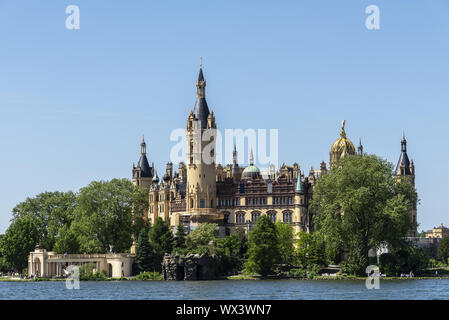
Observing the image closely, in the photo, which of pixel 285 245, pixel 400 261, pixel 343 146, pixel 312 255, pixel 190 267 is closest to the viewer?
pixel 400 261

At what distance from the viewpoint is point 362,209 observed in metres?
90.6

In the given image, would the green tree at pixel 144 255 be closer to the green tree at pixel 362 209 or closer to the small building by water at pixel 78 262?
the small building by water at pixel 78 262

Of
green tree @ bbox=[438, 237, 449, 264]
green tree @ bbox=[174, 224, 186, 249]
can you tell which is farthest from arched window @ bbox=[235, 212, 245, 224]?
green tree @ bbox=[438, 237, 449, 264]

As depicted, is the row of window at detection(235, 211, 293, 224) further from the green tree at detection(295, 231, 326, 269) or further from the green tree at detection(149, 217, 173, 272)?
the green tree at detection(149, 217, 173, 272)

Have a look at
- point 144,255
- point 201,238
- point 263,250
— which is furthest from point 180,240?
point 263,250

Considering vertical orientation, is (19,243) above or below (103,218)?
below

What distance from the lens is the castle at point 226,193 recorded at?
136 metres

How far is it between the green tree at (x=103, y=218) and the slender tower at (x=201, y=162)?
14.4 metres

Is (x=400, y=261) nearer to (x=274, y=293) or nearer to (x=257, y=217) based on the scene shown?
(x=274, y=293)

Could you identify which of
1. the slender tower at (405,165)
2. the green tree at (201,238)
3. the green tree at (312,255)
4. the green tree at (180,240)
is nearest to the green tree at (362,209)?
the green tree at (312,255)

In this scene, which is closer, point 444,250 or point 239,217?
point 444,250

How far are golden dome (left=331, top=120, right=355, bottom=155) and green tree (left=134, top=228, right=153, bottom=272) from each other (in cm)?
4423

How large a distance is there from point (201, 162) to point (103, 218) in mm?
22306

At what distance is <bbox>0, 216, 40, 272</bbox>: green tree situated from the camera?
11775cm
